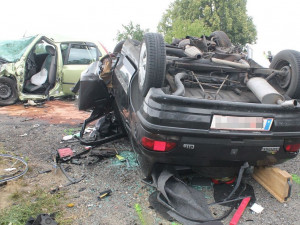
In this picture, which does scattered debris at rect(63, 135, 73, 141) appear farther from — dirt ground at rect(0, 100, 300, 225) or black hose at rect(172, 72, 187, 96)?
black hose at rect(172, 72, 187, 96)

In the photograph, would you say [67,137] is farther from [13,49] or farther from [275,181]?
[13,49]

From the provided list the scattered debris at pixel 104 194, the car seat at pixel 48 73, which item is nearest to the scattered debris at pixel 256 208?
the scattered debris at pixel 104 194

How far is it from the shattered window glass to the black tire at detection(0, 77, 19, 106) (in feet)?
4.98

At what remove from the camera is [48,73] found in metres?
7.16

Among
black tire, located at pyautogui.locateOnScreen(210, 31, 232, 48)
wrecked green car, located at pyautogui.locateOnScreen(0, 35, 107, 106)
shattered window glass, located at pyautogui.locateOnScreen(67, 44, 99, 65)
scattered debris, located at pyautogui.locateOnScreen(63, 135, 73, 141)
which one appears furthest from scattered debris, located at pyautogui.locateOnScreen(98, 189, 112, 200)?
shattered window glass, located at pyautogui.locateOnScreen(67, 44, 99, 65)

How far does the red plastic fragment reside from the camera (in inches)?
89.1

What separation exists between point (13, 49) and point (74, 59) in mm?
1545

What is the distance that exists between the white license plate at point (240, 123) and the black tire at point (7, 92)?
5.90 m

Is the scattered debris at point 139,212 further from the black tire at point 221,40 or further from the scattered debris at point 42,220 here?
the black tire at point 221,40

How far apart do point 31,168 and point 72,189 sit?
76 centimetres

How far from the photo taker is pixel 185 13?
29.6 meters

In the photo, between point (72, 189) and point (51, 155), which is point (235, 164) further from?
point (51, 155)

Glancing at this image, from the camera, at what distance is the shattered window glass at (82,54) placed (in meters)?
7.14

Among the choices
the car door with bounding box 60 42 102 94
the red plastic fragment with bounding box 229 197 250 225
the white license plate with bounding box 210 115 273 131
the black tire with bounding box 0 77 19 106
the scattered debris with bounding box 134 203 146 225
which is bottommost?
the black tire with bounding box 0 77 19 106
